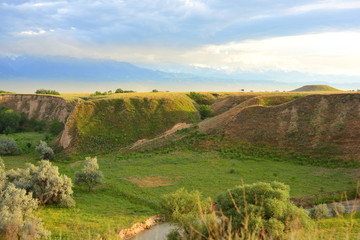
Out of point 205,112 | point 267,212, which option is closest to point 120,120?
point 205,112

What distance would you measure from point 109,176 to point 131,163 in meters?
6.13

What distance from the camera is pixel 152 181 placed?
2984 centimetres

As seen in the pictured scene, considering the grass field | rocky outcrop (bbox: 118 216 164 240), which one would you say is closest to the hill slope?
the grass field

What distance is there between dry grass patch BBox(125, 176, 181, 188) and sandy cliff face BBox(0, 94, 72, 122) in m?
45.4

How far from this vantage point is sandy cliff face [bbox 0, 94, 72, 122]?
243 ft

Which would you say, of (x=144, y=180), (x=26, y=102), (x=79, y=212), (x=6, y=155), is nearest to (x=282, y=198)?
(x=79, y=212)

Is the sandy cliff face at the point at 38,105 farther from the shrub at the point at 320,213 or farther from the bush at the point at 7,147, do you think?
the shrub at the point at 320,213

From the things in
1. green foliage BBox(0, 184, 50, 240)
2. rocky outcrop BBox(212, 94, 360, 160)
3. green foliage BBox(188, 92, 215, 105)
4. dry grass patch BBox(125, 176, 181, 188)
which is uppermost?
green foliage BBox(188, 92, 215, 105)

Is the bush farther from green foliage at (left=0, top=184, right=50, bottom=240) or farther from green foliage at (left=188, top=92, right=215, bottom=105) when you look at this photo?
green foliage at (left=188, top=92, right=215, bottom=105)

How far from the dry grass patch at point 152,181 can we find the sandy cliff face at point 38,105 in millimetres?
45408

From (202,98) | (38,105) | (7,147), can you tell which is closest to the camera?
(7,147)

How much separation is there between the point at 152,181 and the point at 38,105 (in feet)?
201

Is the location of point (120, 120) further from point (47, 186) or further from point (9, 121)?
point (9, 121)

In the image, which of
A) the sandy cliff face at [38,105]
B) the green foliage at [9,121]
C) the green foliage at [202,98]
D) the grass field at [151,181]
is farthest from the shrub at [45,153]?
the green foliage at [202,98]
